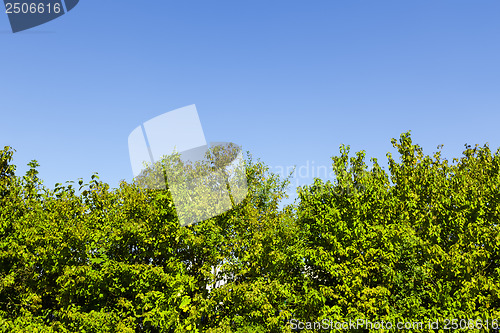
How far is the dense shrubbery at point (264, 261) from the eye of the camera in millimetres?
17031

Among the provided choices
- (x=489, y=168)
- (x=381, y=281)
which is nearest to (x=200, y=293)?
(x=381, y=281)

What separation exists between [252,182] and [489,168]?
48.0ft

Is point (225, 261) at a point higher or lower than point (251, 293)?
higher

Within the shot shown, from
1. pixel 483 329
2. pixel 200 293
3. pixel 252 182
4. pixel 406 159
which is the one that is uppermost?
pixel 252 182

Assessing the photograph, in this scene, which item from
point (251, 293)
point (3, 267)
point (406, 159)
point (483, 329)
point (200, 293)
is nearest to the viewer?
point (483, 329)

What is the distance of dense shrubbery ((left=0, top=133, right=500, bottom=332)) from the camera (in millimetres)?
17031

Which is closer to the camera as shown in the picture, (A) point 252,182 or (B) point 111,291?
(B) point 111,291

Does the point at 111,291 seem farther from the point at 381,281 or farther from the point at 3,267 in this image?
the point at 381,281

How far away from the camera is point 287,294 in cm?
1717

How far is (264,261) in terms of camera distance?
61.1ft

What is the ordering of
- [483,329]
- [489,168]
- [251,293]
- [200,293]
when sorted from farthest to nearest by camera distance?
1. [489,168]
2. [200,293]
3. [251,293]
4. [483,329]

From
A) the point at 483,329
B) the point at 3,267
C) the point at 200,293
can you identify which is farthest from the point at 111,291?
the point at 483,329

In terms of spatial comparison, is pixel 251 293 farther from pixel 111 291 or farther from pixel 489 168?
pixel 489 168

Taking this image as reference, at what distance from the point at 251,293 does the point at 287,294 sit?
58.4 inches
